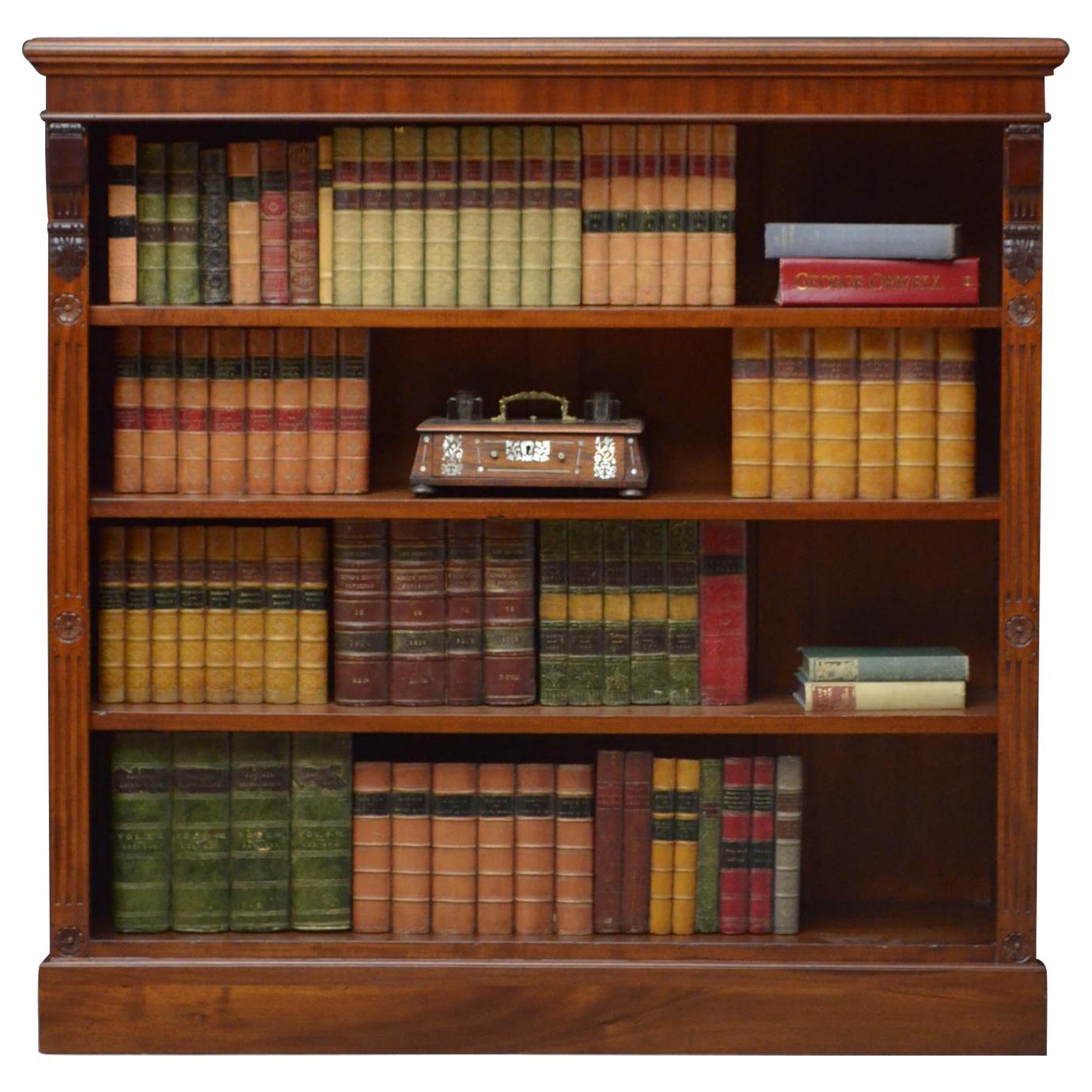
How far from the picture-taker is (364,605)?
507 centimetres

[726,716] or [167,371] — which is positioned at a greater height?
[167,371]

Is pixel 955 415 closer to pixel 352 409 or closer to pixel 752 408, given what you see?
pixel 752 408

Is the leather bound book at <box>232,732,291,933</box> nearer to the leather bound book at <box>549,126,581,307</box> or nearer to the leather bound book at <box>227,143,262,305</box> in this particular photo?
the leather bound book at <box>227,143,262,305</box>

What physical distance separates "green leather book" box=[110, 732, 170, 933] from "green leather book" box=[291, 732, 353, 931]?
0.28 meters

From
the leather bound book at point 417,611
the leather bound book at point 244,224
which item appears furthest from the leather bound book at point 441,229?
the leather bound book at point 417,611

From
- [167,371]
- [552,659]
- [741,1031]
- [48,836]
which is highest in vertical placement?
[167,371]

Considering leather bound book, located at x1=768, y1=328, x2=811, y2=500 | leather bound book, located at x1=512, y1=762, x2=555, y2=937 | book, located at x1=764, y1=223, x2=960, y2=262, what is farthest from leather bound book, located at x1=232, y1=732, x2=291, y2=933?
book, located at x1=764, y1=223, x2=960, y2=262

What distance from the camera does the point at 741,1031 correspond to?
5.01 metres

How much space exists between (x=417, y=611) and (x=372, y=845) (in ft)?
1.70

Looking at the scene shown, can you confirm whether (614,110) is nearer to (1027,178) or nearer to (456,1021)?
(1027,178)

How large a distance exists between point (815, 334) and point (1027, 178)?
1.77 feet

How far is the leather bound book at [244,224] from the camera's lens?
5012 mm

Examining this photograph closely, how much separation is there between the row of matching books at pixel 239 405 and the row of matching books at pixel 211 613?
0.12 metres

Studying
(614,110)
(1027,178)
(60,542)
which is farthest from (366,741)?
(1027,178)
